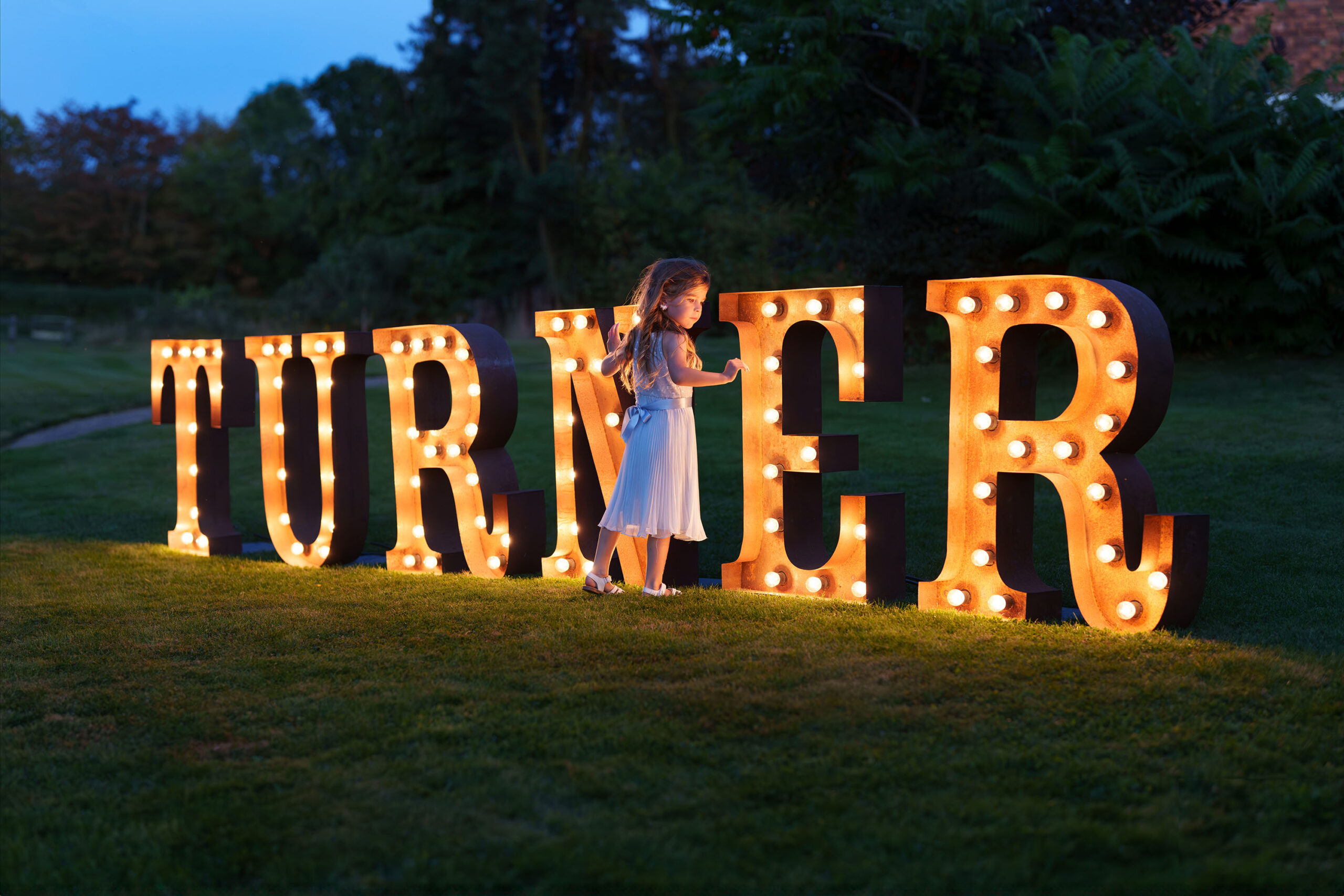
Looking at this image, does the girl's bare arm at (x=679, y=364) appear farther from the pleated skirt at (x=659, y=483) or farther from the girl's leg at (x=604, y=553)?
the girl's leg at (x=604, y=553)

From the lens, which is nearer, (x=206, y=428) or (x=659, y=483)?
(x=659, y=483)

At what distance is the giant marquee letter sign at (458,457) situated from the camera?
6.73 m

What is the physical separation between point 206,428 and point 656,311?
402 centimetres

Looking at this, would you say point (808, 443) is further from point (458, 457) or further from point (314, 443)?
point (314, 443)

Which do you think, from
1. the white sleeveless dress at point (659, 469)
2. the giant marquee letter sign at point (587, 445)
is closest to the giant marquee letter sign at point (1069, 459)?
the white sleeveless dress at point (659, 469)

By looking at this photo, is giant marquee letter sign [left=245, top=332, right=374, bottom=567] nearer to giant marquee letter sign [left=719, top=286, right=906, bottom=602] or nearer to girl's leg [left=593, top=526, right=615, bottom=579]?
girl's leg [left=593, top=526, right=615, bottom=579]

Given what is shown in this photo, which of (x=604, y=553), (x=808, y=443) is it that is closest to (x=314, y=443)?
(x=604, y=553)

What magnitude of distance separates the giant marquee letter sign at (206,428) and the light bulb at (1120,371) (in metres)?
5.66

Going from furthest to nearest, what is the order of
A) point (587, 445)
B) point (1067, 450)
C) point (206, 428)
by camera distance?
point (206, 428) → point (587, 445) → point (1067, 450)

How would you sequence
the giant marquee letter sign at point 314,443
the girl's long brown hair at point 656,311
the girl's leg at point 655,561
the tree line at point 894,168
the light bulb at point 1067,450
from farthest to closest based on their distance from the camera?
the tree line at point 894,168, the giant marquee letter sign at point 314,443, the girl's leg at point 655,561, the girl's long brown hair at point 656,311, the light bulb at point 1067,450

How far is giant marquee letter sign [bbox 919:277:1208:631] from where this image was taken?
498cm

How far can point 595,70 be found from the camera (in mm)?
44062

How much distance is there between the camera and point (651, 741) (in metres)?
3.81

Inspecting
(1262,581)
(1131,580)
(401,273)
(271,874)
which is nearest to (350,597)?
(271,874)
